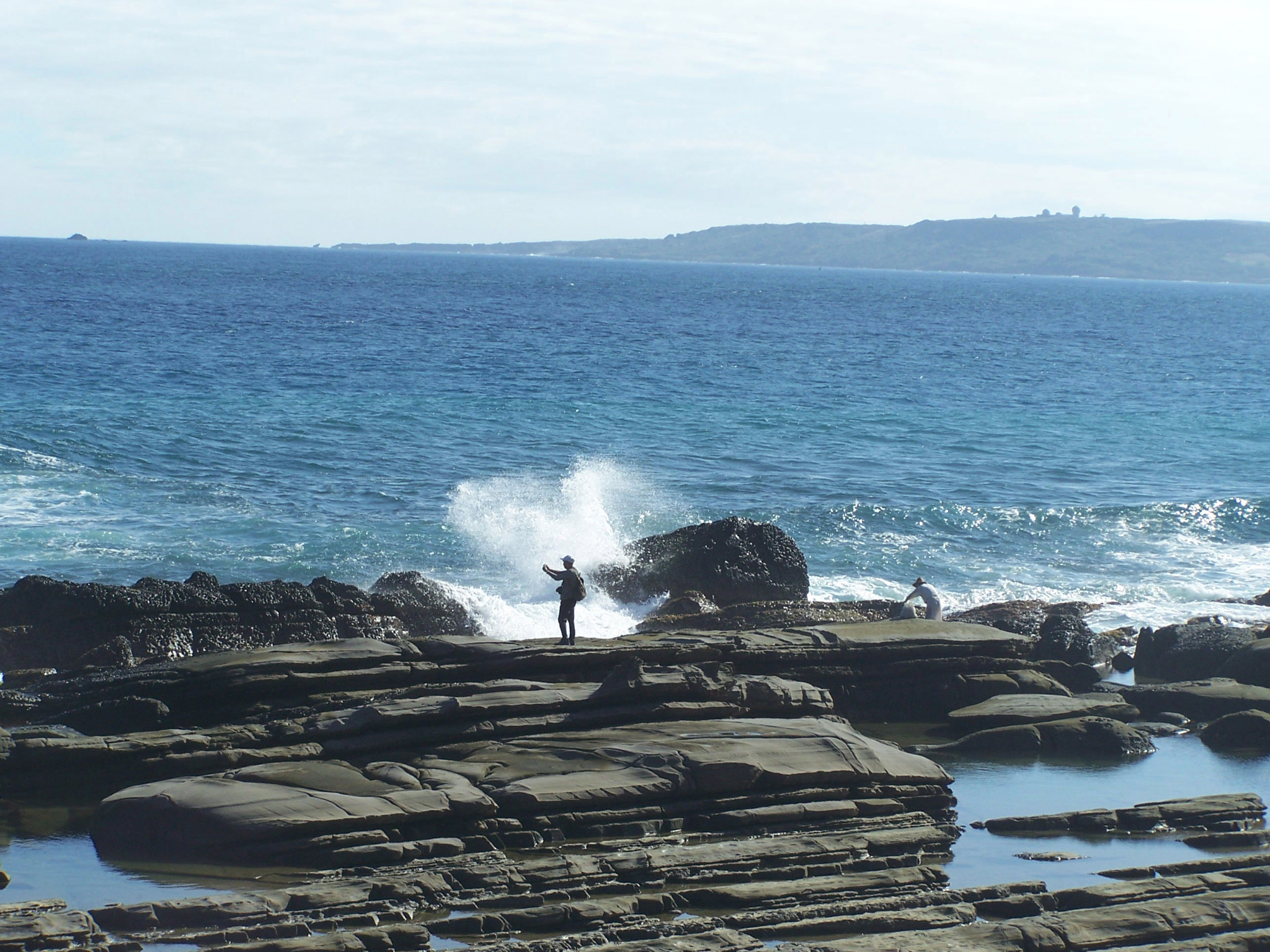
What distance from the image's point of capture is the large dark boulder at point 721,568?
79.3 ft

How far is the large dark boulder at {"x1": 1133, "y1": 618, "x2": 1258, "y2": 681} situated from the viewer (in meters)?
21.2

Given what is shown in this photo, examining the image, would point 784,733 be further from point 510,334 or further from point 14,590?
point 510,334

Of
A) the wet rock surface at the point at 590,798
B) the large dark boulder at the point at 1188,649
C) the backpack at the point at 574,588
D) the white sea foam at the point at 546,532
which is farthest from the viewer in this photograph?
the white sea foam at the point at 546,532

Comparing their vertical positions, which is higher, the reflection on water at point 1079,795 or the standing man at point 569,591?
the standing man at point 569,591

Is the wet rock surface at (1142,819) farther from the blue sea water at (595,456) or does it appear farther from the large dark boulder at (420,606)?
the blue sea water at (595,456)

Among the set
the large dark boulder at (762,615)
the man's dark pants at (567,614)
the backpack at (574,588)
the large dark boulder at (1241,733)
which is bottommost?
the large dark boulder at (1241,733)

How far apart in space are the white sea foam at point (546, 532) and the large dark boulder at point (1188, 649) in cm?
904

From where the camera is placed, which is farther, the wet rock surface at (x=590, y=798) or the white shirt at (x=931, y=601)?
the white shirt at (x=931, y=601)

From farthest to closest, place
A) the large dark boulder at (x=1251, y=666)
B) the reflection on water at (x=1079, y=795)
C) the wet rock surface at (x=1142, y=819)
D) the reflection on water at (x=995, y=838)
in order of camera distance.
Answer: the large dark boulder at (x=1251, y=666) → the wet rock surface at (x=1142, y=819) → the reflection on water at (x=1079, y=795) → the reflection on water at (x=995, y=838)

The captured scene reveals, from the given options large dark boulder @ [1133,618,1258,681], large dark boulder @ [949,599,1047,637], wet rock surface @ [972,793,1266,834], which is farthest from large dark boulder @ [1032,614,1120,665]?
wet rock surface @ [972,793,1266,834]

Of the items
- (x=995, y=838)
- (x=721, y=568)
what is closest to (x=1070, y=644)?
(x=721, y=568)

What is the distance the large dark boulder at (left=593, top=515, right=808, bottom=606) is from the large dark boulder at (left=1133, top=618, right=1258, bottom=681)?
6.26 m

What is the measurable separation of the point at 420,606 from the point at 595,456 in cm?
1619

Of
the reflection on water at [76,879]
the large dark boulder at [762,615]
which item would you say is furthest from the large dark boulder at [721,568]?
the reflection on water at [76,879]
